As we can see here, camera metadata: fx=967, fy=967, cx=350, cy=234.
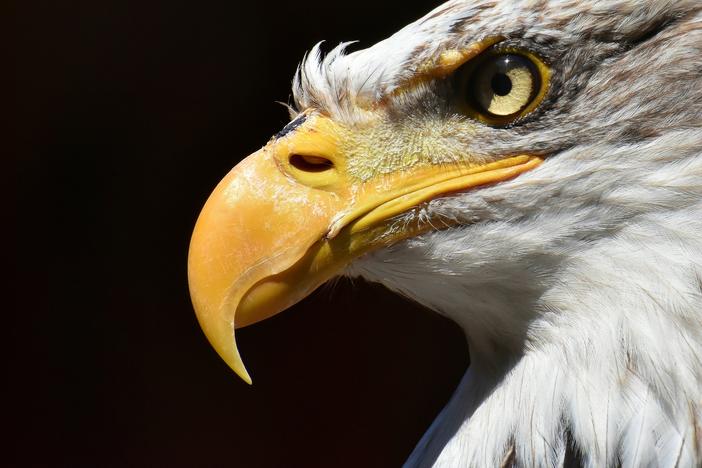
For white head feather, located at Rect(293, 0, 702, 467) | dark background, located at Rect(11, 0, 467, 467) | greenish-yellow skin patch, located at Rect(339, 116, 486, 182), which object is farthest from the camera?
dark background, located at Rect(11, 0, 467, 467)

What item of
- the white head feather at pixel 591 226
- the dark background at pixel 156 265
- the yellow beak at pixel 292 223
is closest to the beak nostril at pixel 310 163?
the yellow beak at pixel 292 223

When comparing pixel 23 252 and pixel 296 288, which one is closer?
pixel 296 288

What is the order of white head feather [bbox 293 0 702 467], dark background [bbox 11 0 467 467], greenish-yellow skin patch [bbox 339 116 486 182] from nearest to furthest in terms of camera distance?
white head feather [bbox 293 0 702 467]
greenish-yellow skin patch [bbox 339 116 486 182]
dark background [bbox 11 0 467 467]

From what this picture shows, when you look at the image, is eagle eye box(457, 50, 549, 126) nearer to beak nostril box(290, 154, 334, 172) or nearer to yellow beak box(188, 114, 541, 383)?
yellow beak box(188, 114, 541, 383)

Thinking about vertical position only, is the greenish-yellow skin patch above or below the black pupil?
below

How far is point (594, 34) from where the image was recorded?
6.59ft

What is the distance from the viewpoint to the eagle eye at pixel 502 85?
203 centimetres

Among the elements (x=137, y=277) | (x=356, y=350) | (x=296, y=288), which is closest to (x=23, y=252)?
(x=137, y=277)

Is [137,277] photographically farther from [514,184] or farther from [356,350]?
[514,184]

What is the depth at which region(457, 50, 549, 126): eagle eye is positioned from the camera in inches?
80.0

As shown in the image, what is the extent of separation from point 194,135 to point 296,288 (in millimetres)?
3200

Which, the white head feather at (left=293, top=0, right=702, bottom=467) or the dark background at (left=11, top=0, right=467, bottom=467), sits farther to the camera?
the dark background at (left=11, top=0, right=467, bottom=467)

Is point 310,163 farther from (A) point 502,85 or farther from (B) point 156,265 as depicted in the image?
(B) point 156,265

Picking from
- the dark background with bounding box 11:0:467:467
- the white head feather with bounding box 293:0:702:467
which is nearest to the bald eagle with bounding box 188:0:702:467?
the white head feather with bounding box 293:0:702:467
